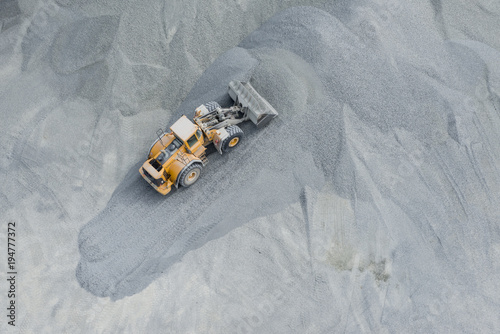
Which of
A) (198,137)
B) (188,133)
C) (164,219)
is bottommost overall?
(164,219)

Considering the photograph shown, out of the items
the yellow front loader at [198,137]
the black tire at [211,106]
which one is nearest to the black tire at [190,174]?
the yellow front loader at [198,137]

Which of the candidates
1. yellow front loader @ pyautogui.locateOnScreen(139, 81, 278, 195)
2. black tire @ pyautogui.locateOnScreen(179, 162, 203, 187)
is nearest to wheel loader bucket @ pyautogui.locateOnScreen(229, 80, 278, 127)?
yellow front loader @ pyautogui.locateOnScreen(139, 81, 278, 195)

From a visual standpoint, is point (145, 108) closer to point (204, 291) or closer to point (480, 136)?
point (204, 291)

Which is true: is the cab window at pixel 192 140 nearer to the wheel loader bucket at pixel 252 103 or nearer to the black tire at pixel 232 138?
the black tire at pixel 232 138

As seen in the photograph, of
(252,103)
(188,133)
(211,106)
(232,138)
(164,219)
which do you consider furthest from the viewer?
(211,106)

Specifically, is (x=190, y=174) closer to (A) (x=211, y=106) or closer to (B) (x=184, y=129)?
(B) (x=184, y=129)

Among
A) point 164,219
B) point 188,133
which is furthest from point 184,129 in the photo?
point 164,219

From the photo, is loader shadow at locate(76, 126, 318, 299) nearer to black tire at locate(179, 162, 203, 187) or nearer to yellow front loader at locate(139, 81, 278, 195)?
black tire at locate(179, 162, 203, 187)
